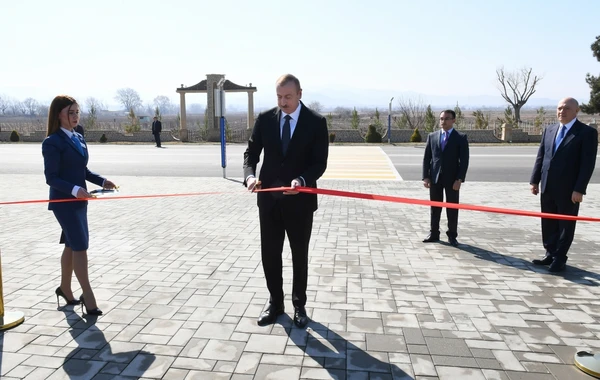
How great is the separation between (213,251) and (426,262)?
2811mm

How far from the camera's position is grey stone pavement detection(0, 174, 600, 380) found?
327 centimetres

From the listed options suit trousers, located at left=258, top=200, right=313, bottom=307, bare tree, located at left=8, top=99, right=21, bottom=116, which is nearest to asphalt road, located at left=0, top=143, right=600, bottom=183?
suit trousers, located at left=258, top=200, right=313, bottom=307

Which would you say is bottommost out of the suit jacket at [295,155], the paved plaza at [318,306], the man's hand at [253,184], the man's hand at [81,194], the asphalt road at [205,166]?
the paved plaza at [318,306]

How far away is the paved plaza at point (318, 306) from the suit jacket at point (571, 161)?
101 cm

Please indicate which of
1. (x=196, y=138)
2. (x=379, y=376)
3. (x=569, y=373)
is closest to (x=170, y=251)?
(x=379, y=376)

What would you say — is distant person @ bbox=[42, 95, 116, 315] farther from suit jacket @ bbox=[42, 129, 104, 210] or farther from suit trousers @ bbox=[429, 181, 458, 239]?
suit trousers @ bbox=[429, 181, 458, 239]

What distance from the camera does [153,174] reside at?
49.6 ft

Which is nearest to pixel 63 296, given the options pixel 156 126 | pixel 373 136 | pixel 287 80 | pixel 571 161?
pixel 287 80

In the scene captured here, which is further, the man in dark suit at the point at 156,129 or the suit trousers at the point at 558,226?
the man in dark suit at the point at 156,129

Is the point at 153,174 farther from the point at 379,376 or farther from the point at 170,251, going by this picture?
the point at 379,376

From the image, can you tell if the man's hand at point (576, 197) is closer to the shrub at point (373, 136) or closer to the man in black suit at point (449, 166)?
the man in black suit at point (449, 166)

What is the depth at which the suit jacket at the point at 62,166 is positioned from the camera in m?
3.74

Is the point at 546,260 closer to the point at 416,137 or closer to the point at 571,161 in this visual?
the point at 571,161

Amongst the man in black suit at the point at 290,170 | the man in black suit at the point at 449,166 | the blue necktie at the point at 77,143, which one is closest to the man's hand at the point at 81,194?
the blue necktie at the point at 77,143
